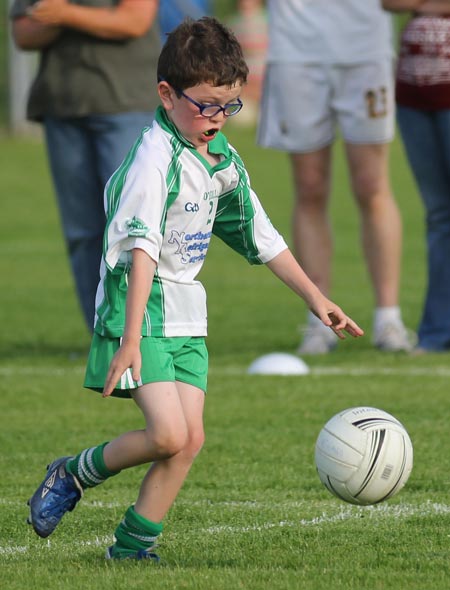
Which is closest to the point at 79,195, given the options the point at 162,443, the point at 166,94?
the point at 166,94

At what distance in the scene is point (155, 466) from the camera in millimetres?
4363

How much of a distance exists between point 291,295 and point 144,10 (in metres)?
3.71

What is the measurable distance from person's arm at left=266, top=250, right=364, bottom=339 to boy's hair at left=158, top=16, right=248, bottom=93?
657 millimetres

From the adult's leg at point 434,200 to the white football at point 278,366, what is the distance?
37.5 inches

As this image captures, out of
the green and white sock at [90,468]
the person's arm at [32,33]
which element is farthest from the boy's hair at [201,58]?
the person's arm at [32,33]

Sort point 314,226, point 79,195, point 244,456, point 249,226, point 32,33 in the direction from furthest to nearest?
point 314,226 → point 79,195 → point 32,33 → point 244,456 → point 249,226

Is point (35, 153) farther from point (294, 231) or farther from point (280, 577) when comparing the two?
point (280, 577)

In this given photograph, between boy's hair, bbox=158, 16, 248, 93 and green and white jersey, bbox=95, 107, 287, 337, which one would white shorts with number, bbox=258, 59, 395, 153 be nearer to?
green and white jersey, bbox=95, 107, 287, 337

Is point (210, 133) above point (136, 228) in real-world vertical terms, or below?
above

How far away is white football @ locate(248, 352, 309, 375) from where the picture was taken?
24.8 feet

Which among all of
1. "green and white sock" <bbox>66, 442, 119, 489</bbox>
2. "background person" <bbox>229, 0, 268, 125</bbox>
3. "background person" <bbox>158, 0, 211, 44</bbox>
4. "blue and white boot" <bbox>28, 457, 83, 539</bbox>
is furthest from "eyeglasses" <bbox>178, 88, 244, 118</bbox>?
"background person" <bbox>229, 0, 268, 125</bbox>

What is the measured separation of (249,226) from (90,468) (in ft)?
3.20

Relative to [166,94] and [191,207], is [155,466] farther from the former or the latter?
[166,94]

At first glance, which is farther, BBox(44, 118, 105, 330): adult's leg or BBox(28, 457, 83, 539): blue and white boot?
BBox(44, 118, 105, 330): adult's leg
